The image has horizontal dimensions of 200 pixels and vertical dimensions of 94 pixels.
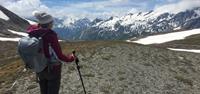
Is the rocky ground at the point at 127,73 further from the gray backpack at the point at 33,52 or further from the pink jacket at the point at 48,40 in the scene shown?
the pink jacket at the point at 48,40

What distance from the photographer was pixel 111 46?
1907 inches

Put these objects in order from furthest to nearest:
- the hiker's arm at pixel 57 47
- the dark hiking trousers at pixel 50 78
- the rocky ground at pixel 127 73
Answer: the rocky ground at pixel 127 73 < the dark hiking trousers at pixel 50 78 < the hiker's arm at pixel 57 47

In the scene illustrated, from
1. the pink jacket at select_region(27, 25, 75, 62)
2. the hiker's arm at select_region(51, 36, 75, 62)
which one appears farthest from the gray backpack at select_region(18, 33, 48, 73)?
the hiker's arm at select_region(51, 36, 75, 62)

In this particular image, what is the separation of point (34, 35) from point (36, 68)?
4.37 ft

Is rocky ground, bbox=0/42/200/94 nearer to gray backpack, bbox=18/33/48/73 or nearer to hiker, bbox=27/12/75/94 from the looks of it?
hiker, bbox=27/12/75/94

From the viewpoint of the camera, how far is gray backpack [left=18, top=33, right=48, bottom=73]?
16.6 meters

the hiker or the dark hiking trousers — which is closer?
the hiker

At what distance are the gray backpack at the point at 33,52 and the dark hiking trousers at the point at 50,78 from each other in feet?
0.85

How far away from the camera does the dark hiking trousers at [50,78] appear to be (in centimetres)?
1705

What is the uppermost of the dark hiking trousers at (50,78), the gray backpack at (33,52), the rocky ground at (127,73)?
the gray backpack at (33,52)

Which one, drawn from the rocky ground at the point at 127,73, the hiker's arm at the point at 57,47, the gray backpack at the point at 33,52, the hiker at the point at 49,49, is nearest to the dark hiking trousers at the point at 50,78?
the hiker at the point at 49,49

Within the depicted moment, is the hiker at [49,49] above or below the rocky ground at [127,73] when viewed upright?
above

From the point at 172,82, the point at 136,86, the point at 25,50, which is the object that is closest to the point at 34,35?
the point at 25,50

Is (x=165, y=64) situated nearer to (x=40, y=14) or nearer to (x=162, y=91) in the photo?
(x=162, y=91)
